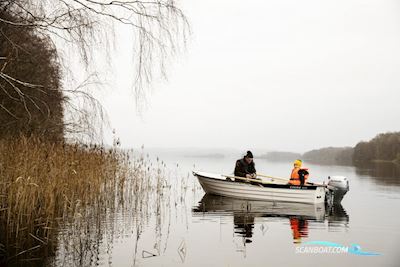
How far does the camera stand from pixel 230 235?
30.1ft

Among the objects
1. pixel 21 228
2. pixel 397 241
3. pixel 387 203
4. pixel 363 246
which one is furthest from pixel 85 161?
pixel 387 203

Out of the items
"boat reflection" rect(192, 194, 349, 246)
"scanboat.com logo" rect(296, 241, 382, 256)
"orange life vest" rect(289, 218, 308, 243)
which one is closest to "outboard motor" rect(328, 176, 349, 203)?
"boat reflection" rect(192, 194, 349, 246)

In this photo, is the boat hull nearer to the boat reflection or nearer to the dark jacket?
the boat reflection

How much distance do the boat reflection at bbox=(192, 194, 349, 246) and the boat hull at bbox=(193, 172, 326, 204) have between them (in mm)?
185

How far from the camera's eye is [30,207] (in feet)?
24.8

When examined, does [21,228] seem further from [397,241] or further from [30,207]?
[397,241]

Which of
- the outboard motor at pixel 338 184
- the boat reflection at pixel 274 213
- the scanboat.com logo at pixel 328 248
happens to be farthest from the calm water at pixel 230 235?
the outboard motor at pixel 338 184

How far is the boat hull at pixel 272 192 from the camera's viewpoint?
549 inches

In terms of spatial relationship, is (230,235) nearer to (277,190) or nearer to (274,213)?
(274,213)

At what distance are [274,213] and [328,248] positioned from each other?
436cm

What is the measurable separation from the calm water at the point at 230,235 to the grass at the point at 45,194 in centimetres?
50

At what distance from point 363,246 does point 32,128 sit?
9.38 m

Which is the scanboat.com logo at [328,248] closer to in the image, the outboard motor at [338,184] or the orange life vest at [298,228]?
the orange life vest at [298,228]

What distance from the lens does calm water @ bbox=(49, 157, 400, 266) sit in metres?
6.99
